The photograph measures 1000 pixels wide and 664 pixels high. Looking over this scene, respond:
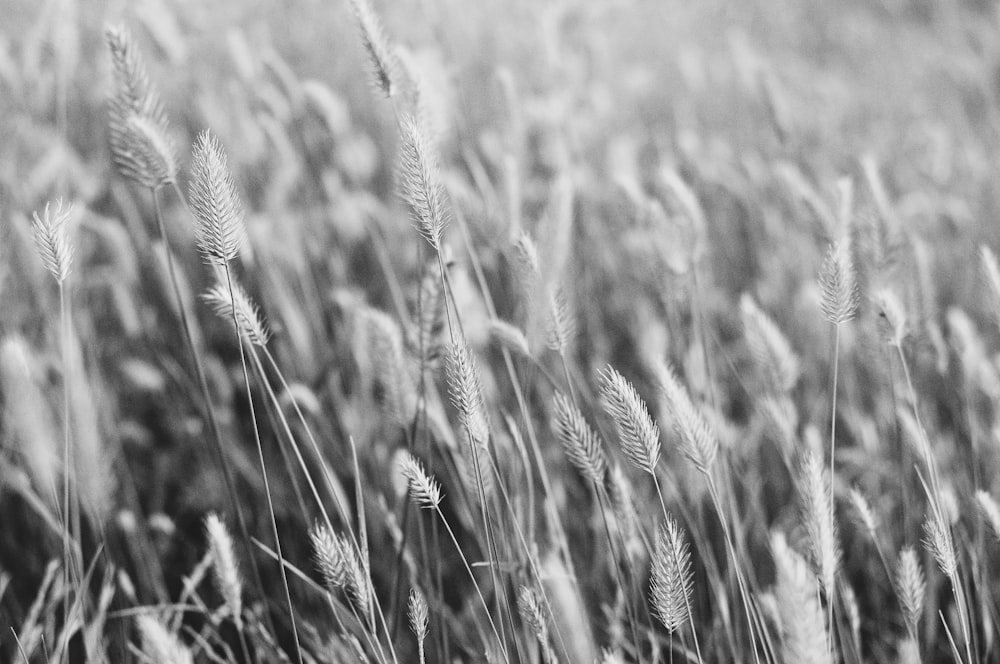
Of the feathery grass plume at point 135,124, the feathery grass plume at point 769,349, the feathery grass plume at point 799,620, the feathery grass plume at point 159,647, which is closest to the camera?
the feathery grass plume at point 799,620

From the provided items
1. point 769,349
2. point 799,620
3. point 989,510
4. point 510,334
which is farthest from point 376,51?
point 989,510

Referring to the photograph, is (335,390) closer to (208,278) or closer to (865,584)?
(208,278)

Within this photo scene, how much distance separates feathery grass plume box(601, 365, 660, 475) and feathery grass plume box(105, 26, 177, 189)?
60cm

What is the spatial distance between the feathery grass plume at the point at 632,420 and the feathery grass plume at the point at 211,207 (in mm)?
414

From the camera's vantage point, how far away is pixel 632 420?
0.76m

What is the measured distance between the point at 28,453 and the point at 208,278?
0.91m

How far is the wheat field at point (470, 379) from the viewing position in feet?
2.70

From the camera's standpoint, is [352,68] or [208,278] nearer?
[208,278]

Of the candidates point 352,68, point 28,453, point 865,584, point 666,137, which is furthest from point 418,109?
point 352,68

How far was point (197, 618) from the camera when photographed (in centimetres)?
120

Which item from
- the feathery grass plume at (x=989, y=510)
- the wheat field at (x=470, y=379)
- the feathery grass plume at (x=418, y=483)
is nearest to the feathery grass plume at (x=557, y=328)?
the wheat field at (x=470, y=379)

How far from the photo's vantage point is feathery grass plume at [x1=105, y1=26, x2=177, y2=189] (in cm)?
91

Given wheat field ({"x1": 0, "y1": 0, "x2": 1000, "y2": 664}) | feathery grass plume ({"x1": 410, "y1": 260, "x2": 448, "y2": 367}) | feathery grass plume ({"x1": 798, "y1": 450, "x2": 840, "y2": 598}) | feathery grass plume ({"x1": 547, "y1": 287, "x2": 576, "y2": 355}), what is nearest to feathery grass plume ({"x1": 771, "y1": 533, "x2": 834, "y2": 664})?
wheat field ({"x1": 0, "y1": 0, "x2": 1000, "y2": 664})

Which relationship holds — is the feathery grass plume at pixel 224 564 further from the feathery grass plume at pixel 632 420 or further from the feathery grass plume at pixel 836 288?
the feathery grass plume at pixel 836 288
